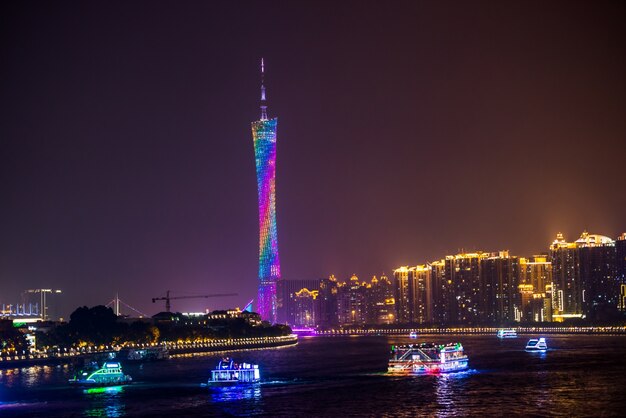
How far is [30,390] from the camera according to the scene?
60594 mm

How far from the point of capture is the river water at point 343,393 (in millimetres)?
48500

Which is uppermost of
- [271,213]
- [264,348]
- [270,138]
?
[270,138]

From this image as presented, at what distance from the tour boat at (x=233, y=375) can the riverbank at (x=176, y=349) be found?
15.3 meters

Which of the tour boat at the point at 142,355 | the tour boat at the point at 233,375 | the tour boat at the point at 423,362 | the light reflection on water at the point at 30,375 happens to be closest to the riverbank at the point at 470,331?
the tour boat at the point at 142,355

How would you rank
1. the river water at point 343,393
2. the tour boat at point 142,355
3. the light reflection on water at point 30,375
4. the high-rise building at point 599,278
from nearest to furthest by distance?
1. the river water at point 343,393
2. the light reflection on water at point 30,375
3. the tour boat at point 142,355
4. the high-rise building at point 599,278

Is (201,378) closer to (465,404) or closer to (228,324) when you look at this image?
(465,404)

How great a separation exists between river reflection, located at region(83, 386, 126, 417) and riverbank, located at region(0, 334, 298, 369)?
1443cm

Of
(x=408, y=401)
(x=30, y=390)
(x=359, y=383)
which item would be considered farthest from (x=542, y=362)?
(x=30, y=390)

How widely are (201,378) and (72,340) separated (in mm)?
32282

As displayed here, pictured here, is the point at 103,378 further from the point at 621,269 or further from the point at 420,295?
the point at 420,295

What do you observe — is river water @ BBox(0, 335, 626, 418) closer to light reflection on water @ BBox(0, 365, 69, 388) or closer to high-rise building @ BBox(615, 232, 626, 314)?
light reflection on water @ BBox(0, 365, 69, 388)

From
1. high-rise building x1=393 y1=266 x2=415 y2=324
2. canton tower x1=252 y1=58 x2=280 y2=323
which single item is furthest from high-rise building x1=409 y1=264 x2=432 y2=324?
canton tower x1=252 y1=58 x2=280 y2=323

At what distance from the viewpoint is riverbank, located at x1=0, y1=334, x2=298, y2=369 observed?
86.6 meters

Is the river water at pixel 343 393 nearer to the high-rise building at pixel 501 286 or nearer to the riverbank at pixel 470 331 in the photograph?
the riverbank at pixel 470 331
